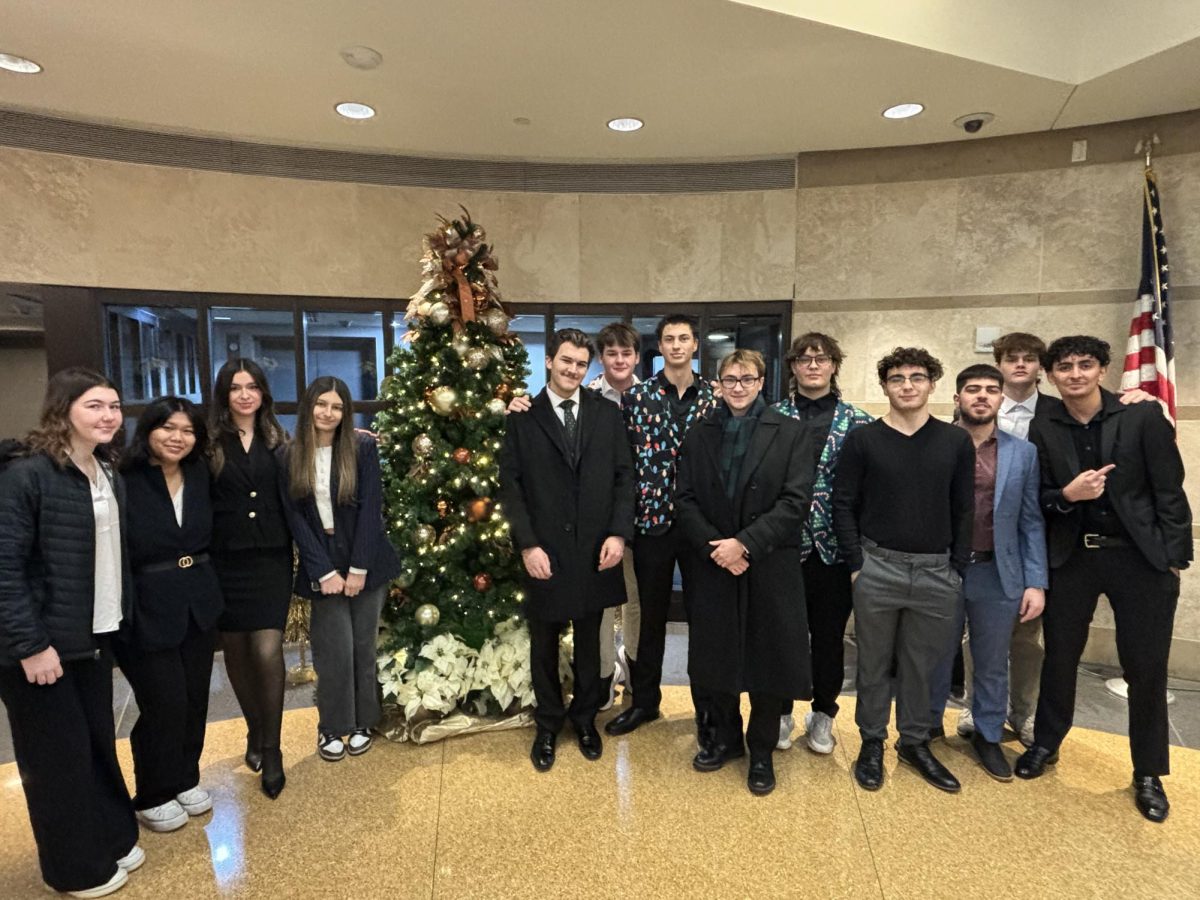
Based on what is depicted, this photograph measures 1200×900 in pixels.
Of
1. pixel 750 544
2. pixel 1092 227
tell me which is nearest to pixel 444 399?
pixel 750 544

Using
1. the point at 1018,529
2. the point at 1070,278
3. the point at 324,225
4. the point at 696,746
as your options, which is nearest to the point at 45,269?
the point at 324,225

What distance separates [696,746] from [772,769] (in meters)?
0.39

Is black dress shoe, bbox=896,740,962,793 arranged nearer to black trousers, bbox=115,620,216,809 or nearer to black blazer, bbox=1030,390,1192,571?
black blazer, bbox=1030,390,1192,571

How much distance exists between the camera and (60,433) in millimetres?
1939

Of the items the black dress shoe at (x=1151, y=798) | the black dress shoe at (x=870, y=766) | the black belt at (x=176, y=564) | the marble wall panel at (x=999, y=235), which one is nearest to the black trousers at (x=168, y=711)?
the black belt at (x=176, y=564)

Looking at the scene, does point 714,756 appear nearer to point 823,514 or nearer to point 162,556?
point 823,514

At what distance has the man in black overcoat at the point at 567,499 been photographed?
8.70 ft

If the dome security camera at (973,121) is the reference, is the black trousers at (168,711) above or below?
below

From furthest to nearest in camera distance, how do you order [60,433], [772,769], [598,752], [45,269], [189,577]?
[45,269], [598,752], [772,769], [189,577], [60,433]

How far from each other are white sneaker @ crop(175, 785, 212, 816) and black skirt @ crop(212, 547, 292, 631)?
63 cm

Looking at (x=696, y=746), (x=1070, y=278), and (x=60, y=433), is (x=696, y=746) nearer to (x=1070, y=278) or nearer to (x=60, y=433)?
(x=60, y=433)

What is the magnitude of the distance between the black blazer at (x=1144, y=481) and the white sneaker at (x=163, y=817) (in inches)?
134

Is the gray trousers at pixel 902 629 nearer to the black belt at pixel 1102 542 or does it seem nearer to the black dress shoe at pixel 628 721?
the black belt at pixel 1102 542

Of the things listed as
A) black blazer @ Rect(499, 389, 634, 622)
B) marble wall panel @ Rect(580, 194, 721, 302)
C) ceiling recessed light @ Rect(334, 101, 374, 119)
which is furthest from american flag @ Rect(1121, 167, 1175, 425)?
ceiling recessed light @ Rect(334, 101, 374, 119)
